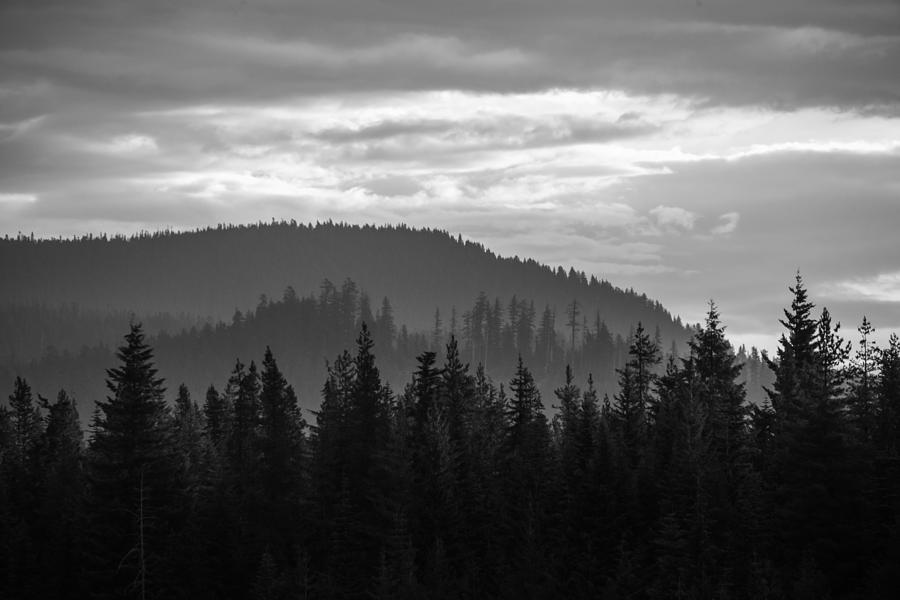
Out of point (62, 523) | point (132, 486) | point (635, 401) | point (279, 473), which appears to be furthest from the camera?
point (635, 401)

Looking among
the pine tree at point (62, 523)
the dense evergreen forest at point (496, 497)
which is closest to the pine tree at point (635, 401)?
the dense evergreen forest at point (496, 497)

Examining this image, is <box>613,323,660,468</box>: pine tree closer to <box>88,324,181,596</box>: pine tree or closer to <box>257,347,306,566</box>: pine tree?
<box>257,347,306,566</box>: pine tree

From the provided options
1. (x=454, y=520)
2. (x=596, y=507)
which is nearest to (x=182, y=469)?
(x=454, y=520)

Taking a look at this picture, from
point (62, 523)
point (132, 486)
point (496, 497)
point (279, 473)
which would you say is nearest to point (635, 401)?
point (496, 497)

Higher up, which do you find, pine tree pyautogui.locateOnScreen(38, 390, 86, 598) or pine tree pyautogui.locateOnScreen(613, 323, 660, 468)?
pine tree pyautogui.locateOnScreen(613, 323, 660, 468)

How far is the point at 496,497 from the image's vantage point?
230 feet

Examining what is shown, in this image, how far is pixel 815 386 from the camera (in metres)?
57.0

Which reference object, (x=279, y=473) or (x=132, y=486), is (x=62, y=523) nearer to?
(x=132, y=486)

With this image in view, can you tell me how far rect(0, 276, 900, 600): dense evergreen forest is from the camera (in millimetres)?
53406

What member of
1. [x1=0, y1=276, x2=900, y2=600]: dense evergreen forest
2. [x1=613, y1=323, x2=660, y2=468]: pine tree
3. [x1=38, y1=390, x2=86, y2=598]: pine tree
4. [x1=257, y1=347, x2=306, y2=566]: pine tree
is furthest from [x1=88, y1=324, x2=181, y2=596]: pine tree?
[x1=613, y1=323, x2=660, y2=468]: pine tree

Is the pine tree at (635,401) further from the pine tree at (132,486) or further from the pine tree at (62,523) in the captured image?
the pine tree at (62,523)

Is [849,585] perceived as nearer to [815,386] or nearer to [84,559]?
[815,386]

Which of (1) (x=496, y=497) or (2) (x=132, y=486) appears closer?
(2) (x=132, y=486)

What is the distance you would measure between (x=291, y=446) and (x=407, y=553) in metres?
21.0
